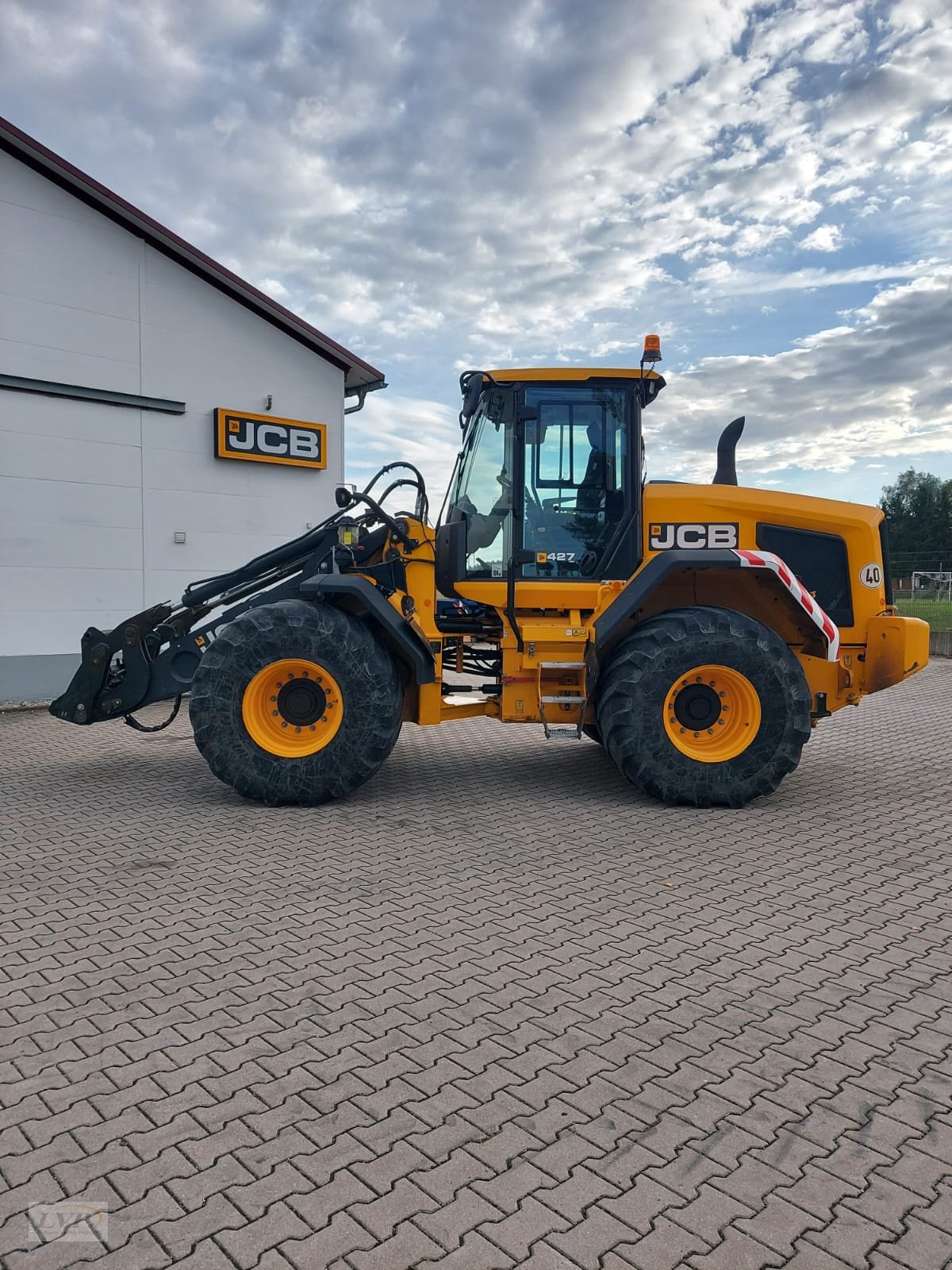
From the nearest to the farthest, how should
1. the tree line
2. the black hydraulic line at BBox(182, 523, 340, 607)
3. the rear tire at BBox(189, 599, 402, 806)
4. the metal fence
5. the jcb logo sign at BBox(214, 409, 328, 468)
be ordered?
the rear tire at BBox(189, 599, 402, 806) → the black hydraulic line at BBox(182, 523, 340, 607) → the jcb logo sign at BBox(214, 409, 328, 468) → the metal fence → the tree line

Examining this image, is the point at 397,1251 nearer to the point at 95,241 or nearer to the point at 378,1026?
the point at 378,1026

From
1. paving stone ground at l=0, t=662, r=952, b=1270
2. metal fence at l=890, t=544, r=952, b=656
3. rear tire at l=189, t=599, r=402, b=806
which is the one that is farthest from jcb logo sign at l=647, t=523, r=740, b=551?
metal fence at l=890, t=544, r=952, b=656

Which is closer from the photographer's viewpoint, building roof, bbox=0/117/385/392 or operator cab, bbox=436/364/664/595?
operator cab, bbox=436/364/664/595

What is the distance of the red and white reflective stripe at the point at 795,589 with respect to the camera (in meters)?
6.32

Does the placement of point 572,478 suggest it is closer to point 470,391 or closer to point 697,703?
point 470,391

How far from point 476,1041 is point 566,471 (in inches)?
171

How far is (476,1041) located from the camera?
10.2ft

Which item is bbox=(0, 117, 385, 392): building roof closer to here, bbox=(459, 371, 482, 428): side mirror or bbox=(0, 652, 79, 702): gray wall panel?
bbox=(0, 652, 79, 702): gray wall panel

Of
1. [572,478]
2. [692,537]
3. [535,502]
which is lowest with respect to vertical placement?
[692,537]

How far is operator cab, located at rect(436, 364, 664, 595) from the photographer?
6.54 meters

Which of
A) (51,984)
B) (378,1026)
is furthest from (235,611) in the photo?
(378,1026)

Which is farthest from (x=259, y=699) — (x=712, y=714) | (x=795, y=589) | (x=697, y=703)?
(x=795, y=589)

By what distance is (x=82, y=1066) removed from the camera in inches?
115

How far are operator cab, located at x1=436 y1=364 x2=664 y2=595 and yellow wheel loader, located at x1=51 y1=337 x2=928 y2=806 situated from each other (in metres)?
0.01
